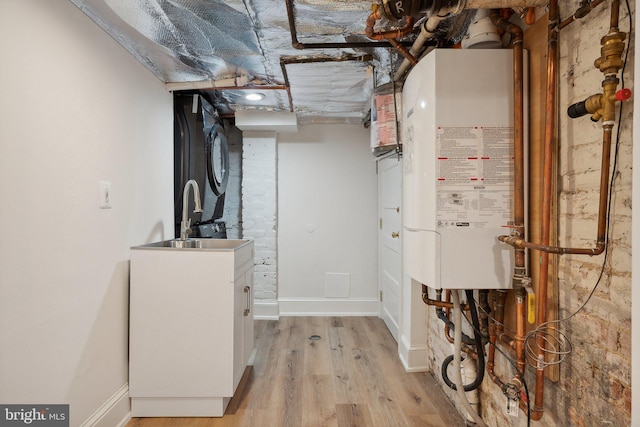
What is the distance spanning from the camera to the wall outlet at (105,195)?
1.62m

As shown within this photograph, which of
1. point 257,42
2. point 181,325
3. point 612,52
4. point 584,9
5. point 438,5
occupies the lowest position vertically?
point 181,325

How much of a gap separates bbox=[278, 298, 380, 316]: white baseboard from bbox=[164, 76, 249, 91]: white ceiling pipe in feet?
7.50

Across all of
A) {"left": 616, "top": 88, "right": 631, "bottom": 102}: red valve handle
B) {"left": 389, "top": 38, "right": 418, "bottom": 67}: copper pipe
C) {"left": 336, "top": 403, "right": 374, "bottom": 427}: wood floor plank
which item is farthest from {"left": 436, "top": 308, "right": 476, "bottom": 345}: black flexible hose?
{"left": 389, "top": 38, "right": 418, "bottom": 67}: copper pipe

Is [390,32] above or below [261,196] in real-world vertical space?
above

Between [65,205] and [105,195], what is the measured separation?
27 centimetres

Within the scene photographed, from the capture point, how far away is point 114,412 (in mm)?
1696

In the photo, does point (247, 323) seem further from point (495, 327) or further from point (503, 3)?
point (503, 3)

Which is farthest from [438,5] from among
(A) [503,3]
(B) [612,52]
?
(B) [612,52]

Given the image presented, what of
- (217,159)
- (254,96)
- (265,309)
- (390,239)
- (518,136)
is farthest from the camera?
(265,309)

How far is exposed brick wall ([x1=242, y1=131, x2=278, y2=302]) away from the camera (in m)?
3.50

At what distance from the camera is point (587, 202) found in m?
1.05

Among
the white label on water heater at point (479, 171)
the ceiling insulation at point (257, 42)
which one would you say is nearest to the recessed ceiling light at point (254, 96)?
the ceiling insulation at point (257, 42)

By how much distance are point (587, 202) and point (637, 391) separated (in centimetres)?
55

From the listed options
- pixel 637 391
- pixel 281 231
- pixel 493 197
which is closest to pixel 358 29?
pixel 493 197
